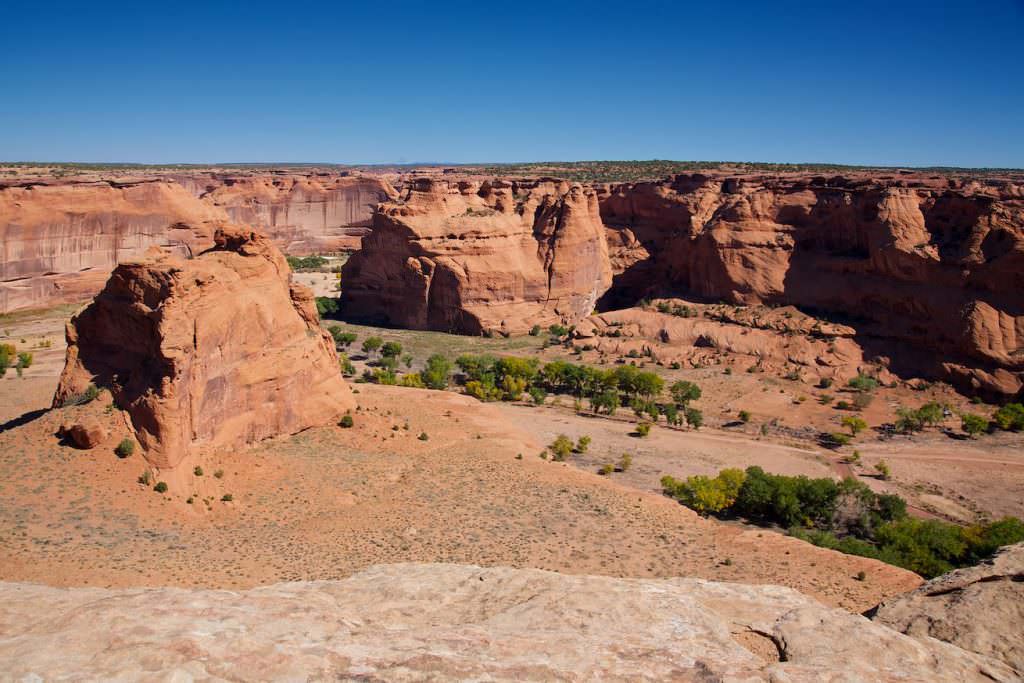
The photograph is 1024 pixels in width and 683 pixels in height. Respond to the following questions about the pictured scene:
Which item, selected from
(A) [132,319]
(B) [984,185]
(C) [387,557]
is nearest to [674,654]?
(C) [387,557]

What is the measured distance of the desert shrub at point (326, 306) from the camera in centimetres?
5697

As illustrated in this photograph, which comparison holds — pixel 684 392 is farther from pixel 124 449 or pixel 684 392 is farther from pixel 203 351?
pixel 124 449

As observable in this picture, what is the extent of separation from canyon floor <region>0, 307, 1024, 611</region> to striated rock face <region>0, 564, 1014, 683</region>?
14.8 feet

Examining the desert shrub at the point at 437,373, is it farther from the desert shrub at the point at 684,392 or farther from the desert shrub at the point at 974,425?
the desert shrub at the point at 974,425

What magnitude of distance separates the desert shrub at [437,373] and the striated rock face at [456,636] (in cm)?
2670

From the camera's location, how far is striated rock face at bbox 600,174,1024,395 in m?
40.2

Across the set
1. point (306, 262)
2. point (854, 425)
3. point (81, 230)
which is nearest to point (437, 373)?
point (854, 425)

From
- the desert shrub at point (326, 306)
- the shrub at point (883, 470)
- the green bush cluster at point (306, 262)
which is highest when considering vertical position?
the green bush cluster at point (306, 262)

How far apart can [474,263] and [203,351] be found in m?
31.9

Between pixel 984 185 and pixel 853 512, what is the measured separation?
35869mm

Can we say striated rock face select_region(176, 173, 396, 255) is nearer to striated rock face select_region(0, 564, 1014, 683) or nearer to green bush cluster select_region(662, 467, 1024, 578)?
green bush cluster select_region(662, 467, 1024, 578)

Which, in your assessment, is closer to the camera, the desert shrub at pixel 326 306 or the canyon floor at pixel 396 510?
the canyon floor at pixel 396 510

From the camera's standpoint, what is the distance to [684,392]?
130 feet

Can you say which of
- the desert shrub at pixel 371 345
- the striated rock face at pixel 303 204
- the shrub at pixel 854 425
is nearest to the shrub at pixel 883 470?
the shrub at pixel 854 425
